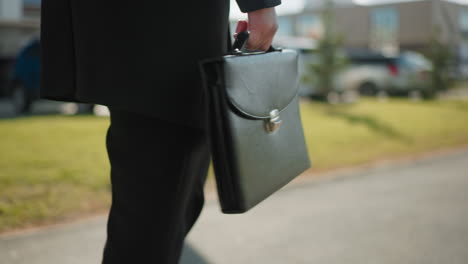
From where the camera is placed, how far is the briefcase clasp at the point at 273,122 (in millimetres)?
1255

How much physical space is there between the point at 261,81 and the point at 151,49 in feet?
1.02

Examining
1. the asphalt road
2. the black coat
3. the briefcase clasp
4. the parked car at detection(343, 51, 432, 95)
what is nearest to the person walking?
the black coat

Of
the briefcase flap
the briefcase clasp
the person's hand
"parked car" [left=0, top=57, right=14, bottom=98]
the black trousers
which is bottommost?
"parked car" [left=0, top=57, right=14, bottom=98]

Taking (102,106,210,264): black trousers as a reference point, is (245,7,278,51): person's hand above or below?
above

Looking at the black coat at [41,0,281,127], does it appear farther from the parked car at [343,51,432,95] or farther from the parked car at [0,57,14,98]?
the parked car at [343,51,432,95]

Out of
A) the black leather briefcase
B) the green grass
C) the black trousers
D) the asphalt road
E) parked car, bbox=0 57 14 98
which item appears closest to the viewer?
the black leather briefcase

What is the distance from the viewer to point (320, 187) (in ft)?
12.2

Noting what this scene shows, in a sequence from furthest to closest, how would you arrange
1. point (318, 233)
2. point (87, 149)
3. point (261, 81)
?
point (87, 149)
point (318, 233)
point (261, 81)

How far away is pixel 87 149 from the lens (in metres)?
4.71

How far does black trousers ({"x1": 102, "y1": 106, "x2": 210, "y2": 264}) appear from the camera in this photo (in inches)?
46.4

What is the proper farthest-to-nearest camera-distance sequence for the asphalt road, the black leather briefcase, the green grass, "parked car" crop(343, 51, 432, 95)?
"parked car" crop(343, 51, 432, 95)
the green grass
the asphalt road
the black leather briefcase

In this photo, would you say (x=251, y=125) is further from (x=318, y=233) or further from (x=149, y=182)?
(x=318, y=233)

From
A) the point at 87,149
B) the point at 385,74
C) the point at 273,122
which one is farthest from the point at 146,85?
the point at 385,74

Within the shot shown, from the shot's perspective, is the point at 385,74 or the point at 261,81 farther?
the point at 385,74
